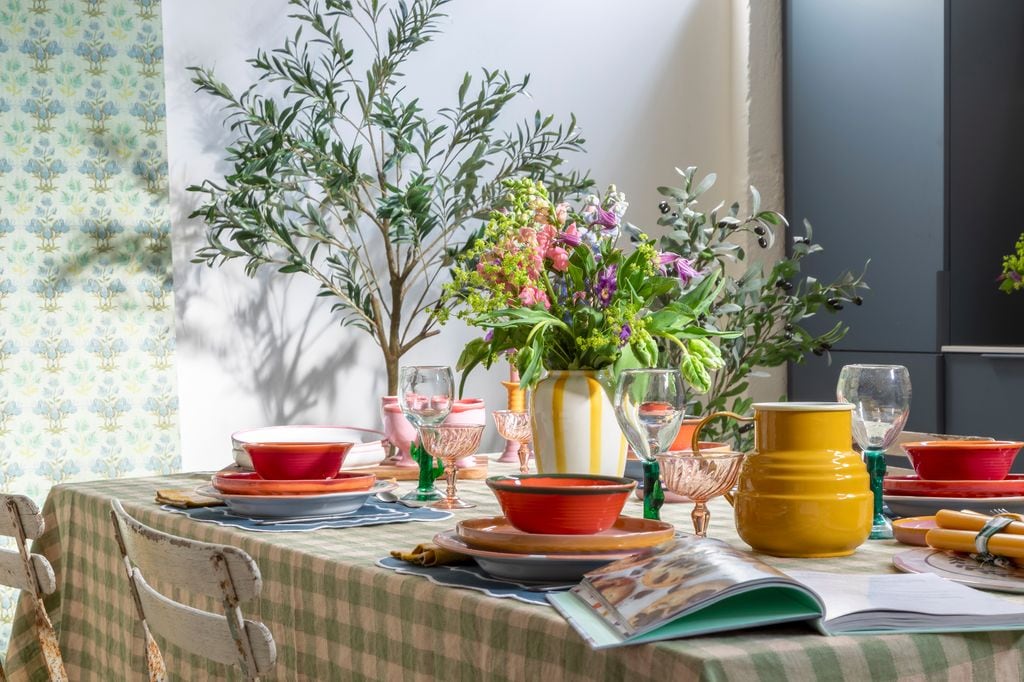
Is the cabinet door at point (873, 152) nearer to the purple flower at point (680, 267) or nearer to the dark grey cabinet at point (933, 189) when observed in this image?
the dark grey cabinet at point (933, 189)

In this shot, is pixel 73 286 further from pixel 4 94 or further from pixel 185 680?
pixel 185 680

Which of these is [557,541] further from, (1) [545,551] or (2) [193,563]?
(2) [193,563]

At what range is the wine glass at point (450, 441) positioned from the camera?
5.16ft

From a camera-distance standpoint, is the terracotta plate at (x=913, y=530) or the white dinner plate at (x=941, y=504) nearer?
the terracotta plate at (x=913, y=530)

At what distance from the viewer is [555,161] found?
3.36 meters

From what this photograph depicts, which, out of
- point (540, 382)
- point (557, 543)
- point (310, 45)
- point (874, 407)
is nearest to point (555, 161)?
point (310, 45)

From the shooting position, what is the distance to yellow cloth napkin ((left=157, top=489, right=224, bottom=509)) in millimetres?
1632

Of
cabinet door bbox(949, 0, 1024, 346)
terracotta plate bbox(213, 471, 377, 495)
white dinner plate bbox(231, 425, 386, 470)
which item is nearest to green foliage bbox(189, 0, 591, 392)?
white dinner plate bbox(231, 425, 386, 470)

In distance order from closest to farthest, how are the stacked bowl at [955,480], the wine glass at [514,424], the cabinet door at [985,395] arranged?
the stacked bowl at [955,480]
the wine glass at [514,424]
the cabinet door at [985,395]

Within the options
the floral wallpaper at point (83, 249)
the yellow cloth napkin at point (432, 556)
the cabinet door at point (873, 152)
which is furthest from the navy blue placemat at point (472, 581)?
the cabinet door at point (873, 152)

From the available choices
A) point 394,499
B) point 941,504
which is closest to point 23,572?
point 394,499

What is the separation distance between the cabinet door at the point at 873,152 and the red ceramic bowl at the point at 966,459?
97.7 inches

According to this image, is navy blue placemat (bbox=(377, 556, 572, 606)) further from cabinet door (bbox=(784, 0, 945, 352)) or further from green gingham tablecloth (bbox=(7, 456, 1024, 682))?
cabinet door (bbox=(784, 0, 945, 352))

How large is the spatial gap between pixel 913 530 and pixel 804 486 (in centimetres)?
17
